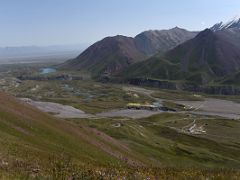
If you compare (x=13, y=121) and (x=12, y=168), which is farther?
(x=13, y=121)

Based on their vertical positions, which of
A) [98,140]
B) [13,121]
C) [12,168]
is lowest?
[98,140]

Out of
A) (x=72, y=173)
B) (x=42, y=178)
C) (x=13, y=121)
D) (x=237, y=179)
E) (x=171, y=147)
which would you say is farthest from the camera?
(x=171, y=147)

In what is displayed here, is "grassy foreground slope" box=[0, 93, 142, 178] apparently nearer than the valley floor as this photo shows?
No

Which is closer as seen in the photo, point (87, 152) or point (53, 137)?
point (87, 152)

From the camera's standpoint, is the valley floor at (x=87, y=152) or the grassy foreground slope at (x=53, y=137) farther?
the grassy foreground slope at (x=53, y=137)

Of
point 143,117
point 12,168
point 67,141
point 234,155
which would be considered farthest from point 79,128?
point 143,117

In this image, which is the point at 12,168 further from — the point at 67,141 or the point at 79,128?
the point at 79,128

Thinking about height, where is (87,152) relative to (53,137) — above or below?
below

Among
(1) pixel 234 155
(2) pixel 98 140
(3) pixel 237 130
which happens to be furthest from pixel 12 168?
(3) pixel 237 130

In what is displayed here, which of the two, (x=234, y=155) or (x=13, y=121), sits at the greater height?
(x=13, y=121)

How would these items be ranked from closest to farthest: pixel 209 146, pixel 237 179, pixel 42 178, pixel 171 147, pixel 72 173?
1. pixel 42 178
2. pixel 72 173
3. pixel 237 179
4. pixel 171 147
5. pixel 209 146
